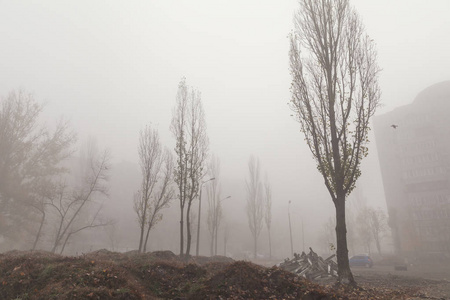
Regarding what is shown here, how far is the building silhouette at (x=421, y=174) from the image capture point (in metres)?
47.7

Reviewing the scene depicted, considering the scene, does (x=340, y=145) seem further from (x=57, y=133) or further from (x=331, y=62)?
(x=57, y=133)

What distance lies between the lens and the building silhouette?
156 ft

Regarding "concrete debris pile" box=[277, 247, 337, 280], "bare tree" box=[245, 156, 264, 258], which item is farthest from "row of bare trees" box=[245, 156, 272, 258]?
"concrete debris pile" box=[277, 247, 337, 280]

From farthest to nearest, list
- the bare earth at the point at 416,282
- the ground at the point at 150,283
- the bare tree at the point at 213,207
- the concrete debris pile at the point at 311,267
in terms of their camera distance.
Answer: the bare tree at the point at 213,207, the concrete debris pile at the point at 311,267, the bare earth at the point at 416,282, the ground at the point at 150,283

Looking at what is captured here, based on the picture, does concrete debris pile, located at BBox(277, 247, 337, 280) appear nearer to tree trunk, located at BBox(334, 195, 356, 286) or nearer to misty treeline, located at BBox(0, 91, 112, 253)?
tree trunk, located at BBox(334, 195, 356, 286)

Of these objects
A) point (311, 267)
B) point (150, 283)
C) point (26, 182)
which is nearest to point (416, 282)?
point (311, 267)

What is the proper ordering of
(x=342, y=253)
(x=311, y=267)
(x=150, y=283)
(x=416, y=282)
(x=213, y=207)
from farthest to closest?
1. (x=213, y=207)
2. (x=311, y=267)
3. (x=416, y=282)
4. (x=342, y=253)
5. (x=150, y=283)

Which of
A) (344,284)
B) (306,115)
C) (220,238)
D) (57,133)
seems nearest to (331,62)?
(306,115)

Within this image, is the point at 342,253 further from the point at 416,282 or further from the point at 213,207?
the point at 213,207

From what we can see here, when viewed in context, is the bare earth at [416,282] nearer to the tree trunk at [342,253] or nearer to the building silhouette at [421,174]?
the tree trunk at [342,253]

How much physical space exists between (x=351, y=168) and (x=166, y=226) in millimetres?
52008

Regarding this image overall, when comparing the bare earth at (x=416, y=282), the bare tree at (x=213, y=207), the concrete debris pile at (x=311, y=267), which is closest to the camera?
the bare earth at (x=416, y=282)

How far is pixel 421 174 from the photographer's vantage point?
2036 inches

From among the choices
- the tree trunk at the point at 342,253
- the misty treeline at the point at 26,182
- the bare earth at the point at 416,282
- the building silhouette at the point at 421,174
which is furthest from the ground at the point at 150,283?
the building silhouette at the point at 421,174
